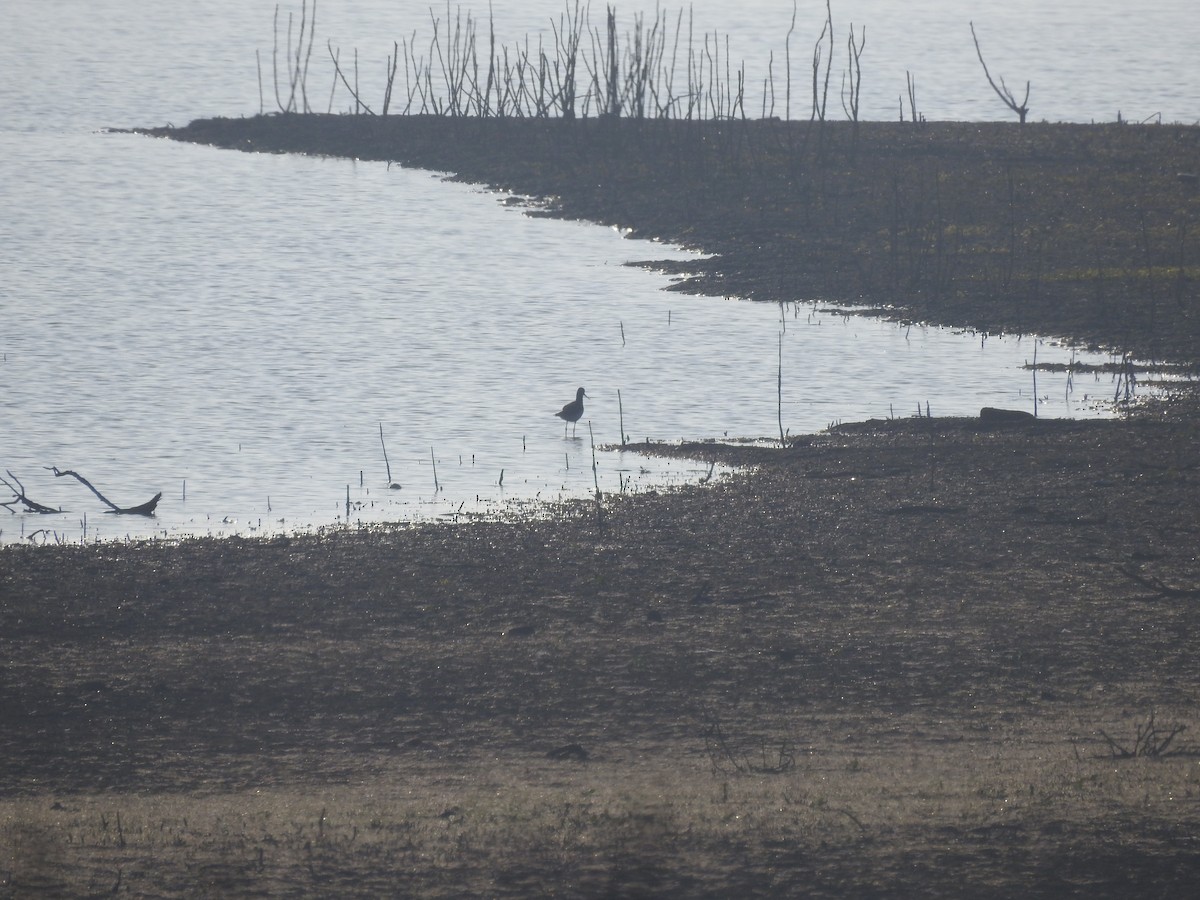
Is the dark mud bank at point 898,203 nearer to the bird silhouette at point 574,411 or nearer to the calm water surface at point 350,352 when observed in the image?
the calm water surface at point 350,352

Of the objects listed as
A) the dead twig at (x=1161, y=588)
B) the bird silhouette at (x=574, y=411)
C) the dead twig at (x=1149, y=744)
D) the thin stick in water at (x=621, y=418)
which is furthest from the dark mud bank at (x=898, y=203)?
the dead twig at (x=1149, y=744)

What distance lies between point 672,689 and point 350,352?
549 inches

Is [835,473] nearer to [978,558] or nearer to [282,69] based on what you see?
[978,558]

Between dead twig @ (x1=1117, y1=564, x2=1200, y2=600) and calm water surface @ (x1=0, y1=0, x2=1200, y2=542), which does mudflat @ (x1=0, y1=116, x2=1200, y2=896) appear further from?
calm water surface @ (x1=0, y1=0, x2=1200, y2=542)

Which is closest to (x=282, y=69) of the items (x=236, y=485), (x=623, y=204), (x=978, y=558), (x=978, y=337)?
(x=623, y=204)

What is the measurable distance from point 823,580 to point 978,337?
11041 mm

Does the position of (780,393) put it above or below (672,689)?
above

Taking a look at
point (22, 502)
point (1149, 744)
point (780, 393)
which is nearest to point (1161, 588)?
point (1149, 744)

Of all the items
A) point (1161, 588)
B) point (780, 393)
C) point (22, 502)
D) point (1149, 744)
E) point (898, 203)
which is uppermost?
point (898, 203)

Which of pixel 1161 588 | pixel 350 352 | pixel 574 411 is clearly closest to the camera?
pixel 1161 588

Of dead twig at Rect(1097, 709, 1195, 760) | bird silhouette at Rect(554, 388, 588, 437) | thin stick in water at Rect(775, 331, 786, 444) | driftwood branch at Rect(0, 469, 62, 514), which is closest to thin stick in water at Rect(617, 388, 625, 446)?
bird silhouette at Rect(554, 388, 588, 437)

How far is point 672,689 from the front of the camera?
371 inches

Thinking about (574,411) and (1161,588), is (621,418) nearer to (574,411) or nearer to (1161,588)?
(574,411)

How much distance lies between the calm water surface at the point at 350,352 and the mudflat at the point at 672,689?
174 centimetres
